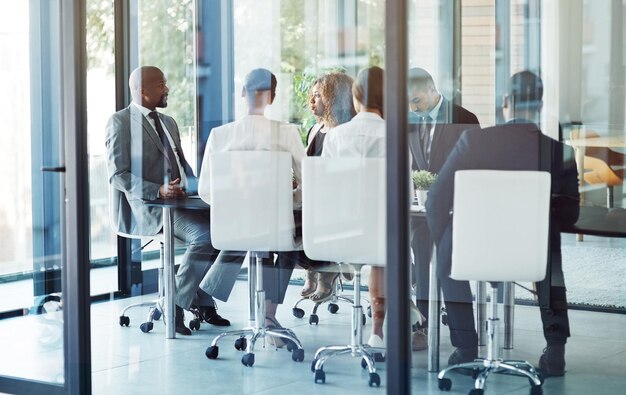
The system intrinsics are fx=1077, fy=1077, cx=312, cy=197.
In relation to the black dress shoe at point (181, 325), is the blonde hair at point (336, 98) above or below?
above

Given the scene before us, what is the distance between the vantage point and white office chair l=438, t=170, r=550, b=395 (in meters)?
3.98

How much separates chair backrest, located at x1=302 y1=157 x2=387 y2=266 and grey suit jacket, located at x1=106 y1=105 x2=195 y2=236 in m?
0.73

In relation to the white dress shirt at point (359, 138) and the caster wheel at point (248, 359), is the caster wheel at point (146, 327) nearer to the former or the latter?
the caster wheel at point (248, 359)

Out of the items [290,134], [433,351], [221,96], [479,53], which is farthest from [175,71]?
[433,351]

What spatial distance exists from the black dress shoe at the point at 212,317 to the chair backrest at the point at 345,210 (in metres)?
0.57

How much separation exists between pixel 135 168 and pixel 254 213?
2.31 ft

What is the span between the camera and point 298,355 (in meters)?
4.36

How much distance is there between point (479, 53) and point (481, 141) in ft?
1.30

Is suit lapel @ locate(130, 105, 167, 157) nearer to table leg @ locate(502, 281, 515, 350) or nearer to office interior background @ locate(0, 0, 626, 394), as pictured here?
office interior background @ locate(0, 0, 626, 394)

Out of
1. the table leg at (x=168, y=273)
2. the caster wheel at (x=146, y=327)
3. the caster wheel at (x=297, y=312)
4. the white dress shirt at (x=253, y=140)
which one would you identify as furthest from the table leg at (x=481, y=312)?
the caster wheel at (x=146, y=327)

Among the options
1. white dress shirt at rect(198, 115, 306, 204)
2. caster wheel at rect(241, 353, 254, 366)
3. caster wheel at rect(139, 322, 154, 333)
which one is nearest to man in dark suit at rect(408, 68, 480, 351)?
white dress shirt at rect(198, 115, 306, 204)

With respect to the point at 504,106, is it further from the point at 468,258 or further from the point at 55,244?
the point at 55,244

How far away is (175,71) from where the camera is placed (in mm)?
4762

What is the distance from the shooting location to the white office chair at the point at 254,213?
4.38 meters
